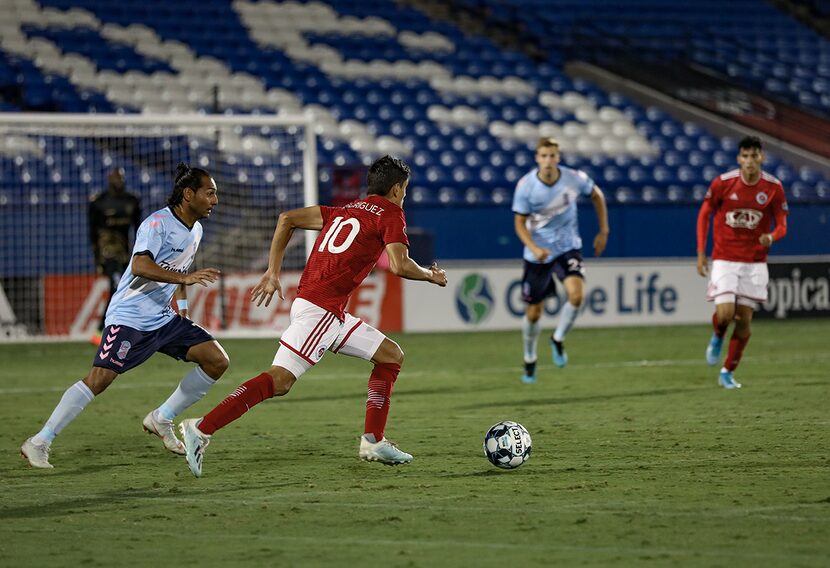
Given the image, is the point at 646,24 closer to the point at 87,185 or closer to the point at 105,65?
the point at 105,65

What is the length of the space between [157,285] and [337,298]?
4.12 ft

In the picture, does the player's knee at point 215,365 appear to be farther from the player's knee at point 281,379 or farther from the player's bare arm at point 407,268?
the player's bare arm at point 407,268

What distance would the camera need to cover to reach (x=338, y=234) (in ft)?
25.3

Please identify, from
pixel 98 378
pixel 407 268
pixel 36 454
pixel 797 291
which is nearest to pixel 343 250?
pixel 407 268

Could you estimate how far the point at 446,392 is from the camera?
1243 cm

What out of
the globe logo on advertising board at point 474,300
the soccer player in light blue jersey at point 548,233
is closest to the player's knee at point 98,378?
the soccer player in light blue jersey at point 548,233

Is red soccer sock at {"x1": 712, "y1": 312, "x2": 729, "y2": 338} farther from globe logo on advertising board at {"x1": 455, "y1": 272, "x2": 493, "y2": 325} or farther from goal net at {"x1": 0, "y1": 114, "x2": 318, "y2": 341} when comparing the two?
globe logo on advertising board at {"x1": 455, "y1": 272, "x2": 493, "y2": 325}

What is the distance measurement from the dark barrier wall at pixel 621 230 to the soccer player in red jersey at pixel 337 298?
13152 mm

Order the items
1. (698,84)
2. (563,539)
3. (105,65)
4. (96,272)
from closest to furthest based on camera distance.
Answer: (563,539) < (96,272) < (105,65) < (698,84)

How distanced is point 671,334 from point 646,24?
13754 mm

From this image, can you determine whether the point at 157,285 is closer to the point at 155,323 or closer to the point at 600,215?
the point at 155,323

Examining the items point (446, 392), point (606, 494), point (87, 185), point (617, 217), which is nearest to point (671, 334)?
point (617, 217)

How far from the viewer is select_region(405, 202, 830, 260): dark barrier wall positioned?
70.3 ft

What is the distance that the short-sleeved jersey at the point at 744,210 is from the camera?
39.9 feet
